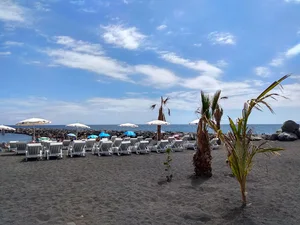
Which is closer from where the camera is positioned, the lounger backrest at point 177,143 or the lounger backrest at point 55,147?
the lounger backrest at point 55,147

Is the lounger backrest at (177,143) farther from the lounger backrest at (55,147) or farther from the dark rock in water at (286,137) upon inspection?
the dark rock in water at (286,137)

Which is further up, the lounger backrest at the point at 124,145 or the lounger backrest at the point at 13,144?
the lounger backrest at the point at 13,144

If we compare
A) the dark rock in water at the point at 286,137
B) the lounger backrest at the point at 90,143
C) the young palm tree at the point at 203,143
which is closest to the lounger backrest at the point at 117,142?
the lounger backrest at the point at 90,143

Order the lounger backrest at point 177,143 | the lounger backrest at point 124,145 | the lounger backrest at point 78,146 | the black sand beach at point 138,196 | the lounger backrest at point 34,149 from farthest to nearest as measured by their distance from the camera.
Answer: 1. the lounger backrest at point 177,143
2. the lounger backrest at point 124,145
3. the lounger backrest at point 78,146
4. the lounger backrest at point 34,149
5. the black sand beach at point 138,196

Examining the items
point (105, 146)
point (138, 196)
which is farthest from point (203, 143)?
point (105, 146)

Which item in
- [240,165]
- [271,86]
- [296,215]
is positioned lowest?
[296,215]

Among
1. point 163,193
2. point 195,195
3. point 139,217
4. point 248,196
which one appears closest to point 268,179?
point 248,196

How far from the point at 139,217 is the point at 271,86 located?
3305 mm

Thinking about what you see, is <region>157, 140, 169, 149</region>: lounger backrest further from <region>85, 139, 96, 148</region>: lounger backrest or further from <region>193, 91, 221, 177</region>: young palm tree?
<region>193, 91, 221, 177</region>: young palm tree

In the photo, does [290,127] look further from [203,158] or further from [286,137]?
[203,158]

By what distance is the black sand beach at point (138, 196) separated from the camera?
491 cm

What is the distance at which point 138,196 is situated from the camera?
20.5 ft

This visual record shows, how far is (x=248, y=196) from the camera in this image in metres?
6.21

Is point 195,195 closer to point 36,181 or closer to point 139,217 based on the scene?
point 139,217
